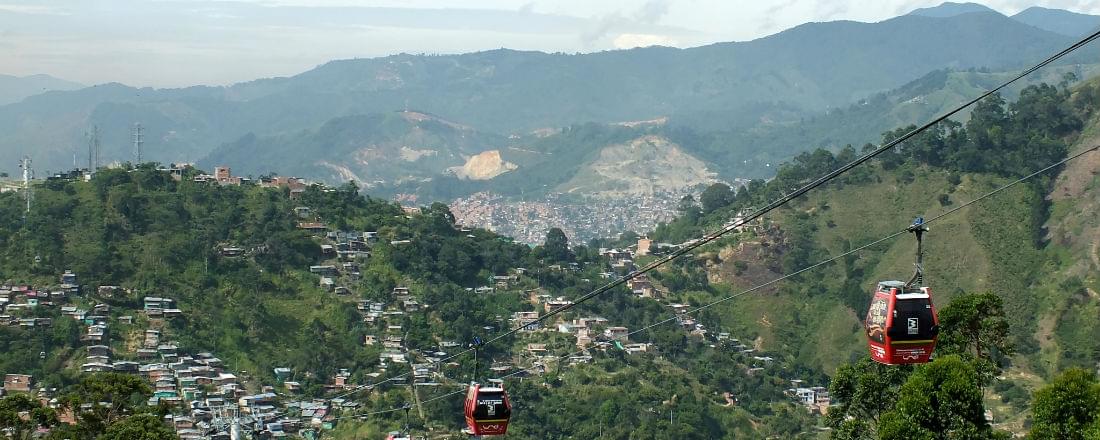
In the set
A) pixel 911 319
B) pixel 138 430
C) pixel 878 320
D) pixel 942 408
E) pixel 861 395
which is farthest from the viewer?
pixel 861 395

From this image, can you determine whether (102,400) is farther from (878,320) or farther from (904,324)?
(904,324)

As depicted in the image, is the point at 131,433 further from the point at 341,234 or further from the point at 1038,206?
the point at 1038,206

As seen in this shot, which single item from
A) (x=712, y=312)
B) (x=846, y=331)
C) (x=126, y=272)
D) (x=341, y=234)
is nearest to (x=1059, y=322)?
(x=846, y=331)

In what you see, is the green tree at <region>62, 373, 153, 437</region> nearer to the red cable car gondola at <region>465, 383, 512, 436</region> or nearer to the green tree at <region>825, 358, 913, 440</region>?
the red cable car gondola at <region>465, 383, 512, 436</region>

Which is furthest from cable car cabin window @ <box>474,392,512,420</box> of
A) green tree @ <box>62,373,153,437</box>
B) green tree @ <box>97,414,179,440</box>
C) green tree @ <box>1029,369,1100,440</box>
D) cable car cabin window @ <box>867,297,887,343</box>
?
green tree @ <box>62,373,153,437</box>

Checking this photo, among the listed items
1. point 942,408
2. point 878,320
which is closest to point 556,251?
point 942,408

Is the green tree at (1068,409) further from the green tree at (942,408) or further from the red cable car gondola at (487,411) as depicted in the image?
the red cable car gondola at (487,411)

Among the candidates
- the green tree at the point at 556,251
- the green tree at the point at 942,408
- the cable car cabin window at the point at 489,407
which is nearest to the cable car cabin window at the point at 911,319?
the cable car cabin window at the point at 489,407
